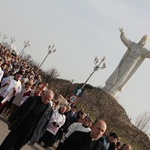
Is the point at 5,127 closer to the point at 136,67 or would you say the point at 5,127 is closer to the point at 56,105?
the point at 56,105

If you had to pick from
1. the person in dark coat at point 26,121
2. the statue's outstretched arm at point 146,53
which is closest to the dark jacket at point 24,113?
the person in dark coat at point 26,121

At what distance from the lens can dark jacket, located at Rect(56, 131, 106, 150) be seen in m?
6.56

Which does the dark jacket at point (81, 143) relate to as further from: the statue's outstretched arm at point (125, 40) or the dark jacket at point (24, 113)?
the statue's outstretched arm at point (125, 40)

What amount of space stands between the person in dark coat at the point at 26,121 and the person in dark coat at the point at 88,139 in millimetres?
1281

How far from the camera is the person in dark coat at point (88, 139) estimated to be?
6.44m

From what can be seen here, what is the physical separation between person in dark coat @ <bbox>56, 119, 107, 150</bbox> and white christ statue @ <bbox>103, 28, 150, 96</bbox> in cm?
4566

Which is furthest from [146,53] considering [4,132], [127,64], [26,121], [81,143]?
[81,143]

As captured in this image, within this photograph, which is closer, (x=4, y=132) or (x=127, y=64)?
(x=4, y=132)

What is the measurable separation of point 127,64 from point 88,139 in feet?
156

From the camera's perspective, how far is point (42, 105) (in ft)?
26.3

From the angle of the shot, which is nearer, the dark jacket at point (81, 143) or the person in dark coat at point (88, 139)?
the person in dark coat at point (88, 139)

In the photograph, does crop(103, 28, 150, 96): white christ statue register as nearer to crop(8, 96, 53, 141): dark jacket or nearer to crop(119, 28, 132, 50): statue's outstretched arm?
crop(119, 28, 132, 50): statue's outstretched arm

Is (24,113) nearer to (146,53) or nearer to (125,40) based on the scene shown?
(125,40)

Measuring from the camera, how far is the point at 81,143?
6.62 metres
